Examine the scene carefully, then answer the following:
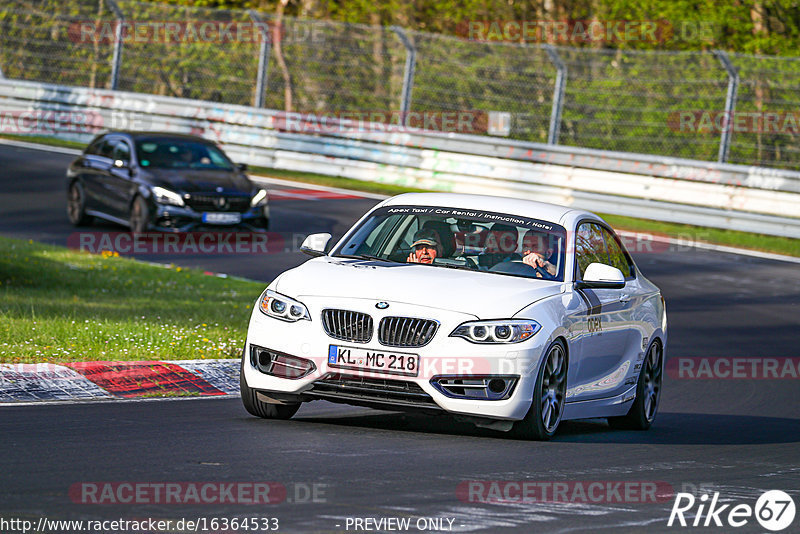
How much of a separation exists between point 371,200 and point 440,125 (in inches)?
123

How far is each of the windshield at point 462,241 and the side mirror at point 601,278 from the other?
0.54 feet

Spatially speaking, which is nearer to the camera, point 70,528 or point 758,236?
point 70,528

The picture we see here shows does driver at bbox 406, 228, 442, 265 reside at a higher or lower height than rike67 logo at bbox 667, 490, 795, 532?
higher

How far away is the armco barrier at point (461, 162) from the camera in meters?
24.3

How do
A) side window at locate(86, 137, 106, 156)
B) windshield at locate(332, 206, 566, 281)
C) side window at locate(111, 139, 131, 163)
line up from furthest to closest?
1. side window at locate(86, 137, 106, 156)
2. side window at locate(111, 139, 131, 163)
3. windshield at locate(332, 206, 566, 281)

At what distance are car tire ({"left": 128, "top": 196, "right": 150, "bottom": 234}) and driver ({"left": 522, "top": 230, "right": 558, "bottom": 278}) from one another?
12.3 m

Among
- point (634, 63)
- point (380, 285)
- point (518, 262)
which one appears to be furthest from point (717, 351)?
point (634, 63)

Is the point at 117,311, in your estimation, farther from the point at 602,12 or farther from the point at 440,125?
the point at 602,12

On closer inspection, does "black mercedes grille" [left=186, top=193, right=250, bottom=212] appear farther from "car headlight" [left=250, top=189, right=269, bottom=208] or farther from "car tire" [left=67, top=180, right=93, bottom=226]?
"car tire" [left=67, top=180, right=93, bottom=226]

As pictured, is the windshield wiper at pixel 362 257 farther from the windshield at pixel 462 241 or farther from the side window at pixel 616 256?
the side window at pixel 616 256

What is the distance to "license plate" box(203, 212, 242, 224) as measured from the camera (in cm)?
2162

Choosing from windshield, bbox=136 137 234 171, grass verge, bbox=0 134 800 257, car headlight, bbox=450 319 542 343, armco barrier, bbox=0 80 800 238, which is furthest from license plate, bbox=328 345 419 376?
armco barrier, bbox=0 80 800 238

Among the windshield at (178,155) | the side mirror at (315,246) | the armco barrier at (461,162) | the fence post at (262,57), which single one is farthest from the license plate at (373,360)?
the fence post at (262,57)

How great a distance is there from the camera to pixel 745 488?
7988 mm
